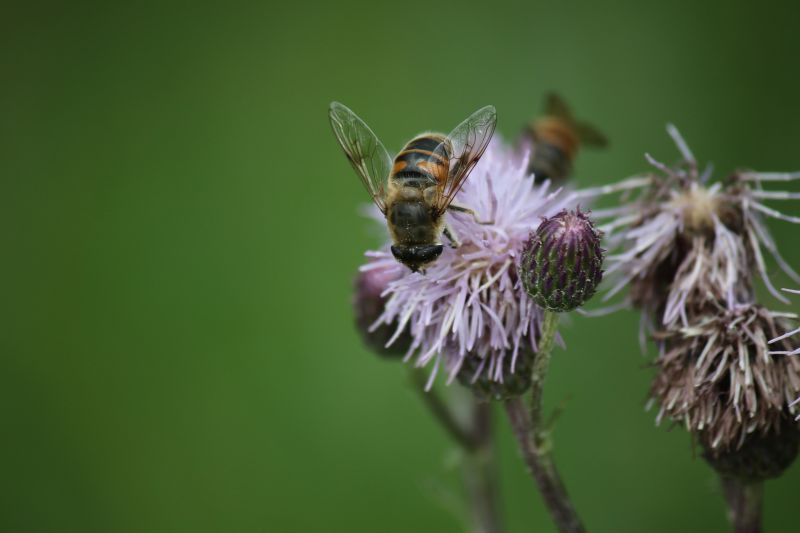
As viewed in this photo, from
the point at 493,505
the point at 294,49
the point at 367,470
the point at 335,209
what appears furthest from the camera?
the point at 294,49

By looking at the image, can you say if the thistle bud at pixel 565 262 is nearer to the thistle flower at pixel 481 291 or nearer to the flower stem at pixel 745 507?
the thistle flower at pixel 481 291

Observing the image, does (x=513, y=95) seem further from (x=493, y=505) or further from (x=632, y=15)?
(x=493, y=505)

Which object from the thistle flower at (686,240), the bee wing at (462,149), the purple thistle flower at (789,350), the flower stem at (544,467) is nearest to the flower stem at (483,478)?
the flower stem at (544,467)

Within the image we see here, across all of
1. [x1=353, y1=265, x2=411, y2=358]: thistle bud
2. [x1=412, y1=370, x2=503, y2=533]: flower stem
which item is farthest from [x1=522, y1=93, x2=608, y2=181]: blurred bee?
[x1=412, y1=370, x2=503, y2=533]: flower stem

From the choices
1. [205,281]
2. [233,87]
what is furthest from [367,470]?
[233,87]

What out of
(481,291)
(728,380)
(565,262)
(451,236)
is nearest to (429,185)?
(451,236)

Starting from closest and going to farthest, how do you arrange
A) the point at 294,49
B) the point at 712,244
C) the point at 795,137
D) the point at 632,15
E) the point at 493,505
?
the point at 712,244 → the point at 493,505 → the point at 795,137 → the point at 632,15 → the point at 294,49

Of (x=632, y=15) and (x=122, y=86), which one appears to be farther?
(x=122, y=86)
